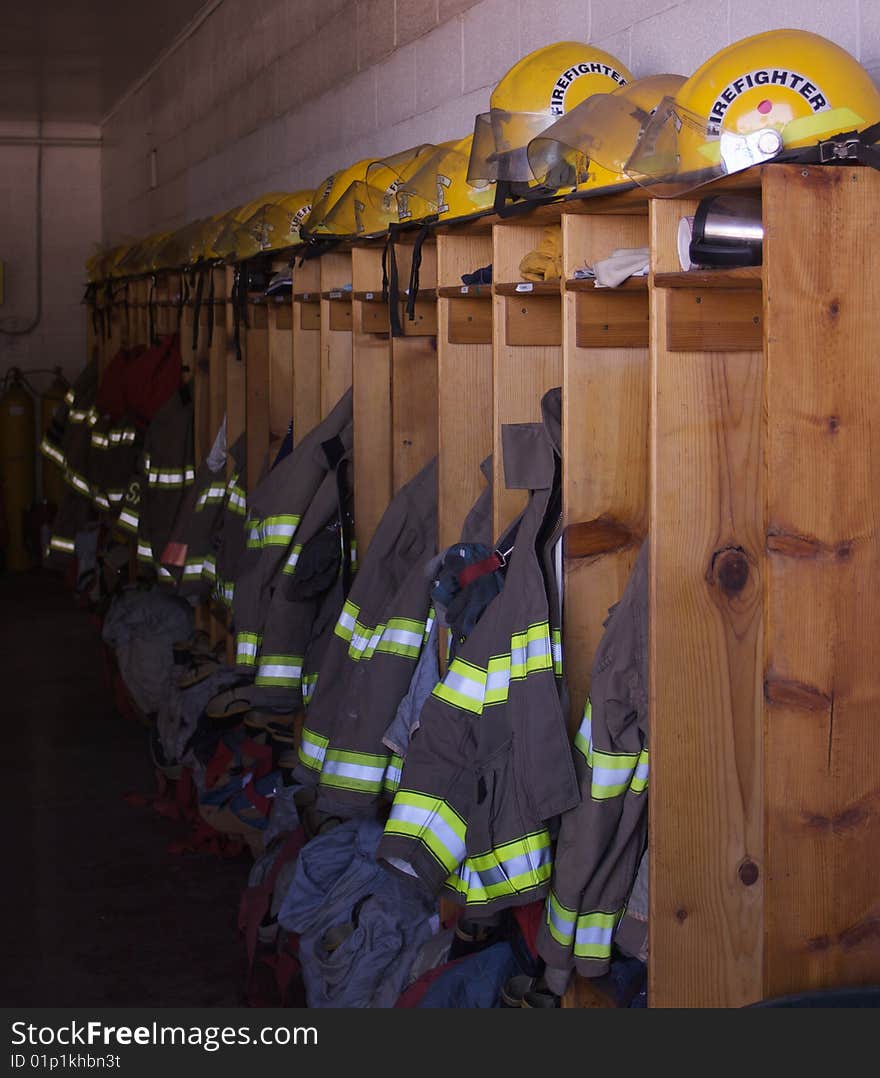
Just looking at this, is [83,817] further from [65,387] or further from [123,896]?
[65,387]

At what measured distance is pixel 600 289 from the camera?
7.28 feet

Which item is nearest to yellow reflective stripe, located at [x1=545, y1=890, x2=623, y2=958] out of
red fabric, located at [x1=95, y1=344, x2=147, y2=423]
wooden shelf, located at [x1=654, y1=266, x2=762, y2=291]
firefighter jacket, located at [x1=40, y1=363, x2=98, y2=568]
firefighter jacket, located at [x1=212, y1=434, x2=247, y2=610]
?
wooden shelf, located at [x1=654, y1=266, x2=762, y2=291]

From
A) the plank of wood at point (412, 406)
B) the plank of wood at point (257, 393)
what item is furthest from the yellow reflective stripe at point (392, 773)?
the plank of wood at point (257, 393)

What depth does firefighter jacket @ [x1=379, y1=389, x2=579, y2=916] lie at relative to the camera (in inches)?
88.8

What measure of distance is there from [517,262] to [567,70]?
0.35 meters

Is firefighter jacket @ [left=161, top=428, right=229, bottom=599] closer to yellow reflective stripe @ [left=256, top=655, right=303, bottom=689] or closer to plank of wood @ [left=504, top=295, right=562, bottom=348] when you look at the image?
yellow reflective stripe @ [left=256, top=655, right=303, bottom=689]

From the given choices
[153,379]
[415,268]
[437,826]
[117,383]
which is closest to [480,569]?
[437,826]

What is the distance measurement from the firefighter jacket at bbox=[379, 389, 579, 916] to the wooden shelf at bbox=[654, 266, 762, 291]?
0.52 meters

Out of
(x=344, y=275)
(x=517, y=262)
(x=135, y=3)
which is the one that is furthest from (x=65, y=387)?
(x=517, y=262)

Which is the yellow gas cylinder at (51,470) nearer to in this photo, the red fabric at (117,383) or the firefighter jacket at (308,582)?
the red fabric at (117,383)

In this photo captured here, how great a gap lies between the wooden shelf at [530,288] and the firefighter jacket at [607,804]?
496mm

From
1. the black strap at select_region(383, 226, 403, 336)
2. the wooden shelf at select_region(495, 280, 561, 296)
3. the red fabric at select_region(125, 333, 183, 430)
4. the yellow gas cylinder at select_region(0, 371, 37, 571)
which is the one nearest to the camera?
the wooden shelf at select_region(495, 280, 561, 296)

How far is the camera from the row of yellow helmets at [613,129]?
69.8 inches

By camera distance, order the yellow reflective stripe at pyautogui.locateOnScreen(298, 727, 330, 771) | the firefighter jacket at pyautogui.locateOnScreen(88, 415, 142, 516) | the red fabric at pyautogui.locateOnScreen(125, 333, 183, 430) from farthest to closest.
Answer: the firefighter jacket at pyautogui.locateOnScreen(88, 415, 142, 516) < the red fabric at pyautogui.locateOnScreen(125, 333, 183, 430) < the yellow reflective stripe at pyautogui.locateOnScreen(298, 727, 330, 771)
